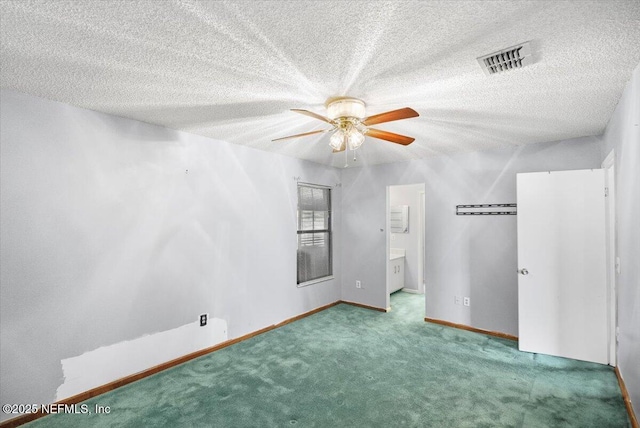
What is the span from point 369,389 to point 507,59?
2.59m

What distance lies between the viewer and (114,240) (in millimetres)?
2674

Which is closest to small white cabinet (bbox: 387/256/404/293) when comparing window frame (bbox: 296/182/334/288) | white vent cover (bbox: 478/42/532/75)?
window frame (bbox: 296/182/334/288)

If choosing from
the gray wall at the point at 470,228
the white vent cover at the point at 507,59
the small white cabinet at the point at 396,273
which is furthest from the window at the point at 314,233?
the white vent cover at the point at 507,59

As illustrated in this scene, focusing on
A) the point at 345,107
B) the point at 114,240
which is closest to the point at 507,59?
the point at 345,107

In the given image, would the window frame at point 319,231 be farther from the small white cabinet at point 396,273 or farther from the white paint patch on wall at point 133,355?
the white paint patch on wall at point 133,355

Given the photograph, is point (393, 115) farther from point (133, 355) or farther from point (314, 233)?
point (314, 233)

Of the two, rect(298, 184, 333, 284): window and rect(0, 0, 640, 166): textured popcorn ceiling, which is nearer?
rect(0, 0, 640, 166): textured popcorn ceiling

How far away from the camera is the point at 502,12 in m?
1.37

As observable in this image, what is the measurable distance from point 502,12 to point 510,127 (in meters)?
1.97

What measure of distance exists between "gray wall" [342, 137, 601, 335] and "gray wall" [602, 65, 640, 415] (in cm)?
107

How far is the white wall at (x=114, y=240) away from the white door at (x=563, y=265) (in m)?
3.04

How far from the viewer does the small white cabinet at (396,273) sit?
5.66 metres

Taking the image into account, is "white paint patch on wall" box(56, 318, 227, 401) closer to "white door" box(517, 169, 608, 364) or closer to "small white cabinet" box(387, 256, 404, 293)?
"small white cabinet" box(387, 256, 404, 293)

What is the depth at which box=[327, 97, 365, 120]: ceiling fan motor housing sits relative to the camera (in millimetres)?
2248
